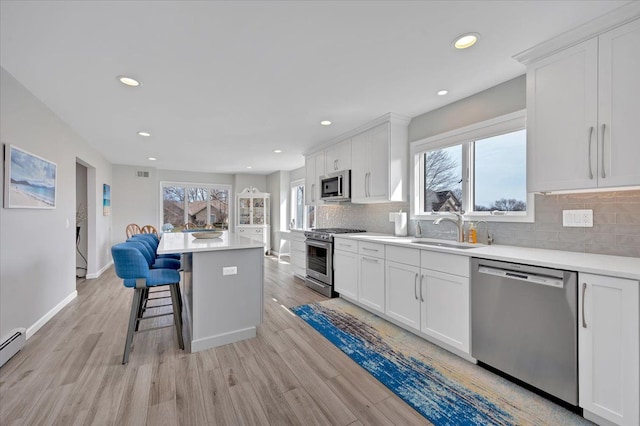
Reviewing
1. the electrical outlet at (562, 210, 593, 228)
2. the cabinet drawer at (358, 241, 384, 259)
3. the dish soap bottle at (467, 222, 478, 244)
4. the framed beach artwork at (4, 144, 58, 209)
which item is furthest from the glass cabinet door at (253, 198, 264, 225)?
the electrical outlet at (562, 210, 593, 228)

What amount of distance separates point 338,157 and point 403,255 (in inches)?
84.8

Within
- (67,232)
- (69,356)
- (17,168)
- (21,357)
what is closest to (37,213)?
(17,168)

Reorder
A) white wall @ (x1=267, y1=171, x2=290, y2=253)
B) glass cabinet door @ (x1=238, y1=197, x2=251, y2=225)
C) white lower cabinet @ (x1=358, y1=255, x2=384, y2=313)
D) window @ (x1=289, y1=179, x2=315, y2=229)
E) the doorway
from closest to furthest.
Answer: white lower cabinet @ (x1=358, y1=255, x2=384, y2=313) → the doorway → window @ (x1=289, y1=179, x2=315, y2=229) → white wall @ (x1=267, y1=171, x2=290, y2=253) → glass cabinet door @ (x1=238, y1=197, x2=251, y2=225)

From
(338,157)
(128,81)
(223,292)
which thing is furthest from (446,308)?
(128,81)

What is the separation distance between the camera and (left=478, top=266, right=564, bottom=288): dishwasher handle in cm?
165

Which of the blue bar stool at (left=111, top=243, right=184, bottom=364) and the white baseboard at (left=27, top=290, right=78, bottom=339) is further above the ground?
the blue bar stool at (left=111, top=243, right=184, bottom=364)

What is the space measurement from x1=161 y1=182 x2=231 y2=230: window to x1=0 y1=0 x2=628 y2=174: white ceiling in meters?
4.13

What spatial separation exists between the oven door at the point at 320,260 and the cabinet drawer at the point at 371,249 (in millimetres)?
666

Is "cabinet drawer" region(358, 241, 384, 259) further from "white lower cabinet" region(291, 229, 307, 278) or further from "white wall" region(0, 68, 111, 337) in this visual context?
"white wall" region(0, 68, 111, 337)

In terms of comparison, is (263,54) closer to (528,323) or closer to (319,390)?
(319,390)

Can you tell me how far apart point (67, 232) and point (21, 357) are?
1.85 metres

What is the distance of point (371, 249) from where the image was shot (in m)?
3.16

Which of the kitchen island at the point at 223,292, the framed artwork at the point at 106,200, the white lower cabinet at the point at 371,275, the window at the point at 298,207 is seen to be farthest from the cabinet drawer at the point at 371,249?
the framed artwork at the point at 106,200

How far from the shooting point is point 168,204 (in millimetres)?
7461
